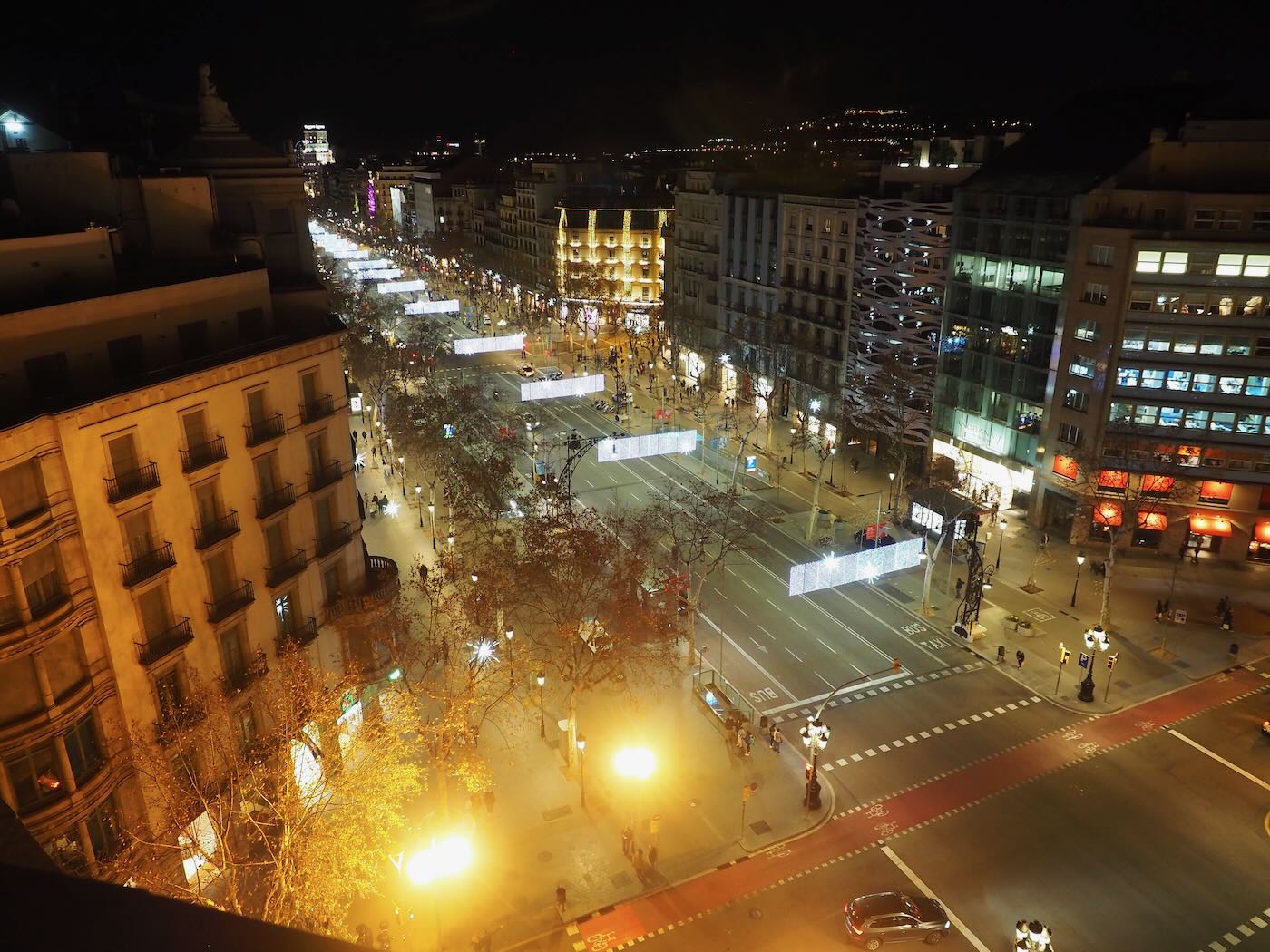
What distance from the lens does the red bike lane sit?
2988cm

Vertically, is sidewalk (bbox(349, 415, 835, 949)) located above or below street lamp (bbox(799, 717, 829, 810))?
below

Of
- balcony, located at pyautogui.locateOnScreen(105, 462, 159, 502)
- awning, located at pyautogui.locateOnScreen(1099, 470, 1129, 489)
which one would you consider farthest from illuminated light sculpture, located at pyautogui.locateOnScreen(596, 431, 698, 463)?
balcony, located at pyautogui.locateOnScreen(105, 462, 159, 502)

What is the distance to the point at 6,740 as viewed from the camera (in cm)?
2373

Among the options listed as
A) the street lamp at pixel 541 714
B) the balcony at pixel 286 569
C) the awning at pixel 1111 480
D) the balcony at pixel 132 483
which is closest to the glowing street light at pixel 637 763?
→ the street lamp at pixel 541 714

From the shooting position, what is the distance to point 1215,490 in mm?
56562

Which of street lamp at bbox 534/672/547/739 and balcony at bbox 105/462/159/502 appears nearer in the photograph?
balcony at bbox 105/462/159/502

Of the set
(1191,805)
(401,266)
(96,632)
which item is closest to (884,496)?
(1191,805)

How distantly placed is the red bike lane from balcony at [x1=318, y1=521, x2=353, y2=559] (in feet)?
56.9

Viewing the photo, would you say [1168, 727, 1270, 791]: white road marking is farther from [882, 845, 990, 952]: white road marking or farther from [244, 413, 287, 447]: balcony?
[244, 413, 287, 447]: balcony

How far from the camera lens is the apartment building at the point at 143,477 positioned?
80.1 feet

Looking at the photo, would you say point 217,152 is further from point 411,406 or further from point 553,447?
point 553,447

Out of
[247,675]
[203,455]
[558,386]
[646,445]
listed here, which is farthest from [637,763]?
[558,386]

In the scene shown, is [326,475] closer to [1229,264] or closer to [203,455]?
[203,455]

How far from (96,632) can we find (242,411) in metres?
8.72
